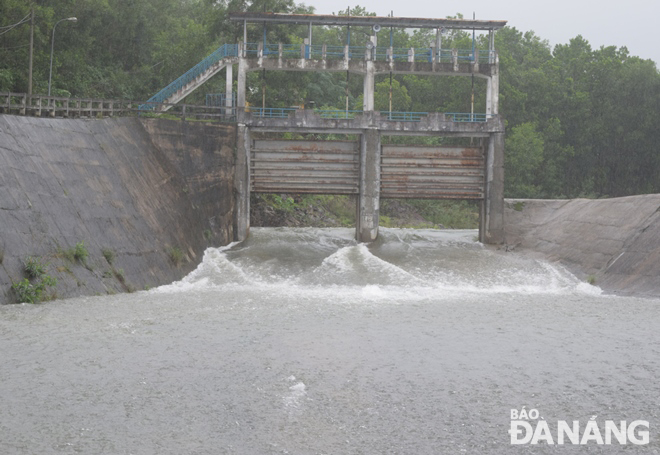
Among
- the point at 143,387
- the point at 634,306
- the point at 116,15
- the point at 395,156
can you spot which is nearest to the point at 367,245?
the point at 395,156

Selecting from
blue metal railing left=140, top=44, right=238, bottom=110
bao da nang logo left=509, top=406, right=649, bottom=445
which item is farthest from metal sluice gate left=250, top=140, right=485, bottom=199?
bao da nang logo left=509, top=406, right=649, bottom=445

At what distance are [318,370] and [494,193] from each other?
91.8 feet

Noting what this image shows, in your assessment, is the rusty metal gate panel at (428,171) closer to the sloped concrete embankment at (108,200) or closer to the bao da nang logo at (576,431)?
the sloped concrete embankment at (108,200)

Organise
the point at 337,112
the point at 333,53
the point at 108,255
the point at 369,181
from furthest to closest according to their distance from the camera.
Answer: the point at 337,112, the point at 333,53, the point at 369,181, the point at 108,255

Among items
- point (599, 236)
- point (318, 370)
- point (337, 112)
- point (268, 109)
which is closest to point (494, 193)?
point (599, 236)

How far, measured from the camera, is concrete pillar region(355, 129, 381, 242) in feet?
136

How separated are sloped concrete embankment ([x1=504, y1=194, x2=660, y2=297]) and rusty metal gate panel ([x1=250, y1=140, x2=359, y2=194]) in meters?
9.88

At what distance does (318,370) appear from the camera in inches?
643

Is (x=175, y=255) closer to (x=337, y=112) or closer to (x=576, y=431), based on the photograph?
(x=576, y=431)

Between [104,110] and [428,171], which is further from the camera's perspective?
[428,171]

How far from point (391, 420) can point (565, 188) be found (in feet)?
225

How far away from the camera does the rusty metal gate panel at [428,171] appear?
42.5 metres

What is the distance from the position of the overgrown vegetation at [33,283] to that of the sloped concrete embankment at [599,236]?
813 inches

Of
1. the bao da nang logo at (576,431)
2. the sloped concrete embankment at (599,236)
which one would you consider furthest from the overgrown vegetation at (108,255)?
the sloped concrete embankment at (599,236)
